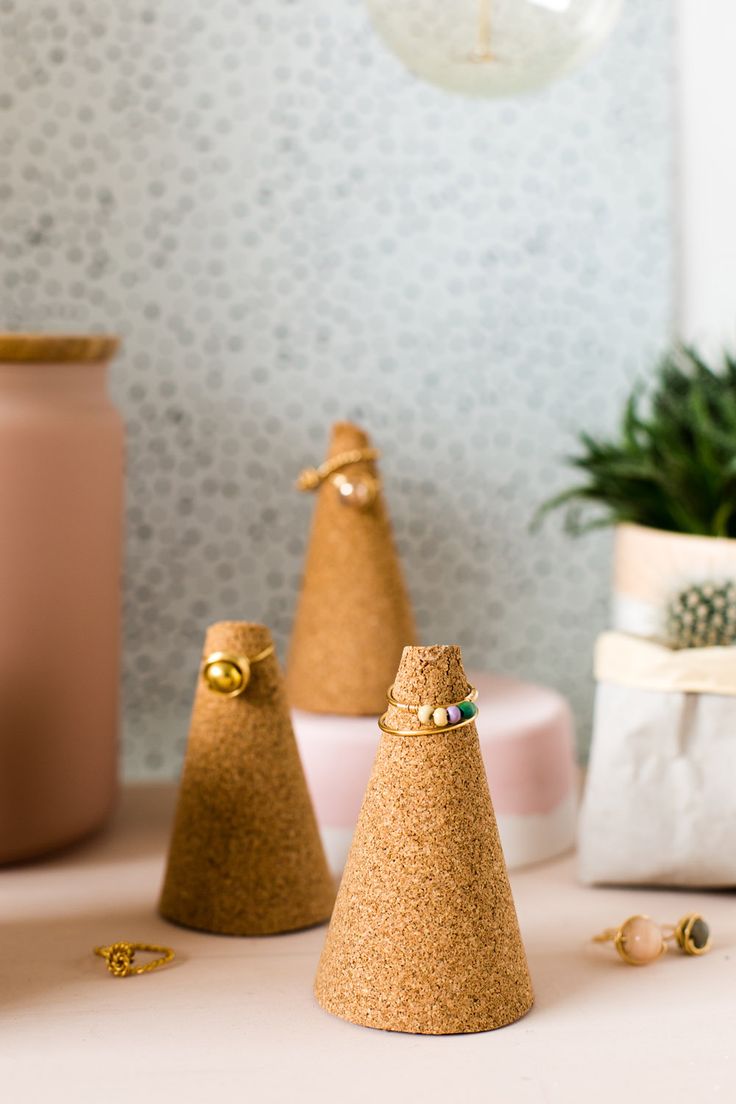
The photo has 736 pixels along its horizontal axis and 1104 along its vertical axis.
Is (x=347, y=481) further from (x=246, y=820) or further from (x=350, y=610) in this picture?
(x=246, y=820)

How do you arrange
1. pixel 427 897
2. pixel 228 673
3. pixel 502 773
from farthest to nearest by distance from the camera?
pixel 502 773 < pixel 228 673 < pixel 427 897

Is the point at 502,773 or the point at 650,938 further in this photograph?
A: the point at 502,773

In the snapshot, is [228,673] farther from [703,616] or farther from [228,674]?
[703,616]

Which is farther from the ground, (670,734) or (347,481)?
(347,481)

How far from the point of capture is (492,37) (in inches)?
29.1

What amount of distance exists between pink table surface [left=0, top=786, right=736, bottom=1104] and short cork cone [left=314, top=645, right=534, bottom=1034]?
0.01 metres

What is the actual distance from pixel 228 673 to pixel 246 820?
3.2 inches

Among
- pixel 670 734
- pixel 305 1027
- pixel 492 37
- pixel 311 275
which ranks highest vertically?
pixel 492 37

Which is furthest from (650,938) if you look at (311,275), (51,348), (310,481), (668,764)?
(311,275)

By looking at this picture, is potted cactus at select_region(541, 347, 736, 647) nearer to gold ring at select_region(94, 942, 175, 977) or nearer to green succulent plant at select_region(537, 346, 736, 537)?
green succulent plant at select_region(537, 346, 736, 537)

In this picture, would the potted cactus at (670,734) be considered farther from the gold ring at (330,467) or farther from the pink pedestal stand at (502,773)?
the gold ring at (330,467)

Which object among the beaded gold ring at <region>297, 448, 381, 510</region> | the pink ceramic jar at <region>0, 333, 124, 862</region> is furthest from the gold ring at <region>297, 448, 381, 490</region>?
the pink ceramic jar at <region>0, 333, 124, 862</region>

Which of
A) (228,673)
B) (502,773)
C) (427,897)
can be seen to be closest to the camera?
(427,897)

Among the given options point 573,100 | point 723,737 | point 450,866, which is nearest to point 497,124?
point 573,100
